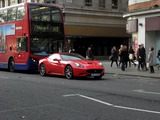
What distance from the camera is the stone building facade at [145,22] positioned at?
87.0 feet

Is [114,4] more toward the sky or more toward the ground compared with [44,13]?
more toward the sky

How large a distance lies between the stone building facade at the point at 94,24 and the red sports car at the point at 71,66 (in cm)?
2430

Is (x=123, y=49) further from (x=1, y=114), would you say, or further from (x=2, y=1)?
(x=2, y=1)

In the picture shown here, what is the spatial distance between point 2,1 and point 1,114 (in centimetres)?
4685

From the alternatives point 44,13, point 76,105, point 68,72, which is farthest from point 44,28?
point 76,105

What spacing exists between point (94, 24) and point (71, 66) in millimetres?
29097

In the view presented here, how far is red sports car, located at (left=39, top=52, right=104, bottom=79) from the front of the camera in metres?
17.0

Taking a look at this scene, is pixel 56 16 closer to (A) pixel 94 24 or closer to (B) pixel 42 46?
(B) pixel 42 46

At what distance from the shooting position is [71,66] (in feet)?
56.6

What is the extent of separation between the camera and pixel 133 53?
92.8ft

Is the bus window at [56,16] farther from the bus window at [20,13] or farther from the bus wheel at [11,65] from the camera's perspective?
the bus wheel at [11,65]

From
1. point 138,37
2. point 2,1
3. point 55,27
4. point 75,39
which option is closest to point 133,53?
point 138,37

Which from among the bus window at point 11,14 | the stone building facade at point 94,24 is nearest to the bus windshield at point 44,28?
the bus window at point 11,14

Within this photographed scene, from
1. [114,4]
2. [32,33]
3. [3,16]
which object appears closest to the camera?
[32,33]
